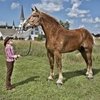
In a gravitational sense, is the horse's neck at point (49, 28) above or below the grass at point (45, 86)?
above

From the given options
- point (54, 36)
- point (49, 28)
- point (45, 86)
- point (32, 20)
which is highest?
point (32, 20)

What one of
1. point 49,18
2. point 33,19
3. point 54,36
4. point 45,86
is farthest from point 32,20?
point 45,86

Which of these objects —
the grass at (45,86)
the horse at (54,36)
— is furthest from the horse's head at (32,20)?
the grass at (45,86)

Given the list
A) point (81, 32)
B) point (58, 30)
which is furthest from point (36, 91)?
point (81, 32)

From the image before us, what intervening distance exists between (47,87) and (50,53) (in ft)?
3.76

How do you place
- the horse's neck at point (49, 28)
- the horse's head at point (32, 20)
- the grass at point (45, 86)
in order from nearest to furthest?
the grass at point (45, 86) < the horse's head at point (32, 20) < the horse's neck at point (49, 28)

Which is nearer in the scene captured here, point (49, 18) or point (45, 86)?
point (45, 86)

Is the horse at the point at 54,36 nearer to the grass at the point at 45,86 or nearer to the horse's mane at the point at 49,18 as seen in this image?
the horse's mane at the point at 49,18

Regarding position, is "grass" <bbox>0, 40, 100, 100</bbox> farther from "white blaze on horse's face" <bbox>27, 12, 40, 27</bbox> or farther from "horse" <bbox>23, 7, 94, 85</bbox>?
"white blaze on horse's face" <bbox>27, 12, 40, 27</bbox>

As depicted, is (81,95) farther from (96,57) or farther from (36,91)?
(96,57)

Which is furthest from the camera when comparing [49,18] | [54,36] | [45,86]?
[49,18]

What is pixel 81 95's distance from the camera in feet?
23.8

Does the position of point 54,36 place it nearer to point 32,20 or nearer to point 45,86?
point 32,20

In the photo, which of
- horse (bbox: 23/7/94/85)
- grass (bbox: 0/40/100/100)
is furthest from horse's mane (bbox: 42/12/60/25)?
grass (bbox: 0/40/100/100)
